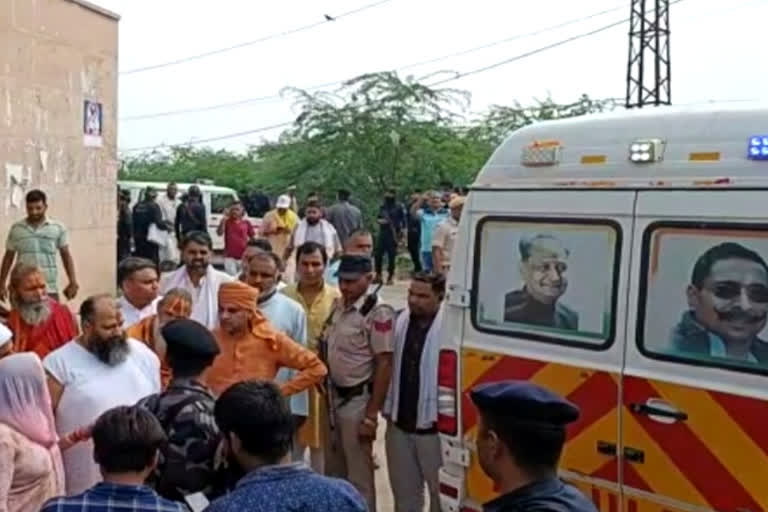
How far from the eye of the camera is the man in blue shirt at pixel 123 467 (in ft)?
11.0

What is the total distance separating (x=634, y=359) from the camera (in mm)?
4648

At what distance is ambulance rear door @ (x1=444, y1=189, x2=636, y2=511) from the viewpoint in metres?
4.75

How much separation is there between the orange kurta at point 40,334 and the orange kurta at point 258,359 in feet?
2.94

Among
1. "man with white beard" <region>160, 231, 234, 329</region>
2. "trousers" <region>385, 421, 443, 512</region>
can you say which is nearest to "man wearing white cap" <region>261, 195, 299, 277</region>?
"man with white beard" <region>160, 231, 234, 329</region>

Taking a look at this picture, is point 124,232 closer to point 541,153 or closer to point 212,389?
point 212,389

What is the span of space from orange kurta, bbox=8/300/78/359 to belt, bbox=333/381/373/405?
1422mm

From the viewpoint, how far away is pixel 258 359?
5.79 metres

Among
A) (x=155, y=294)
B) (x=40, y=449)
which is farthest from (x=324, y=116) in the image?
(x=40, y=449)

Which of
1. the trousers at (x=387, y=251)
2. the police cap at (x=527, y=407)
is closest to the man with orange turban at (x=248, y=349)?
the police cap at (x=527, y=407)

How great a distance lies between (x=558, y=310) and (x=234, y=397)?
2019 millimetres

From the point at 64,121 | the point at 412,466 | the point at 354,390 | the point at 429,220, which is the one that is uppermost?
the point at 64,121

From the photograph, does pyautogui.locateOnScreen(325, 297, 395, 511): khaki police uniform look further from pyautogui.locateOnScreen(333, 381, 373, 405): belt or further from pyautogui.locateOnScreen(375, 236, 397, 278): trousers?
pyautogui.locateOnScreen(375, 236, 397, 278): trousers

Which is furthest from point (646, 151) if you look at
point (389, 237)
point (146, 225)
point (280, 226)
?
point (389, 237)

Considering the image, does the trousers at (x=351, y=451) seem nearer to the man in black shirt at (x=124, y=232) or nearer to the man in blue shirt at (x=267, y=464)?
the man in blue shirt at (x=267, y=464)
